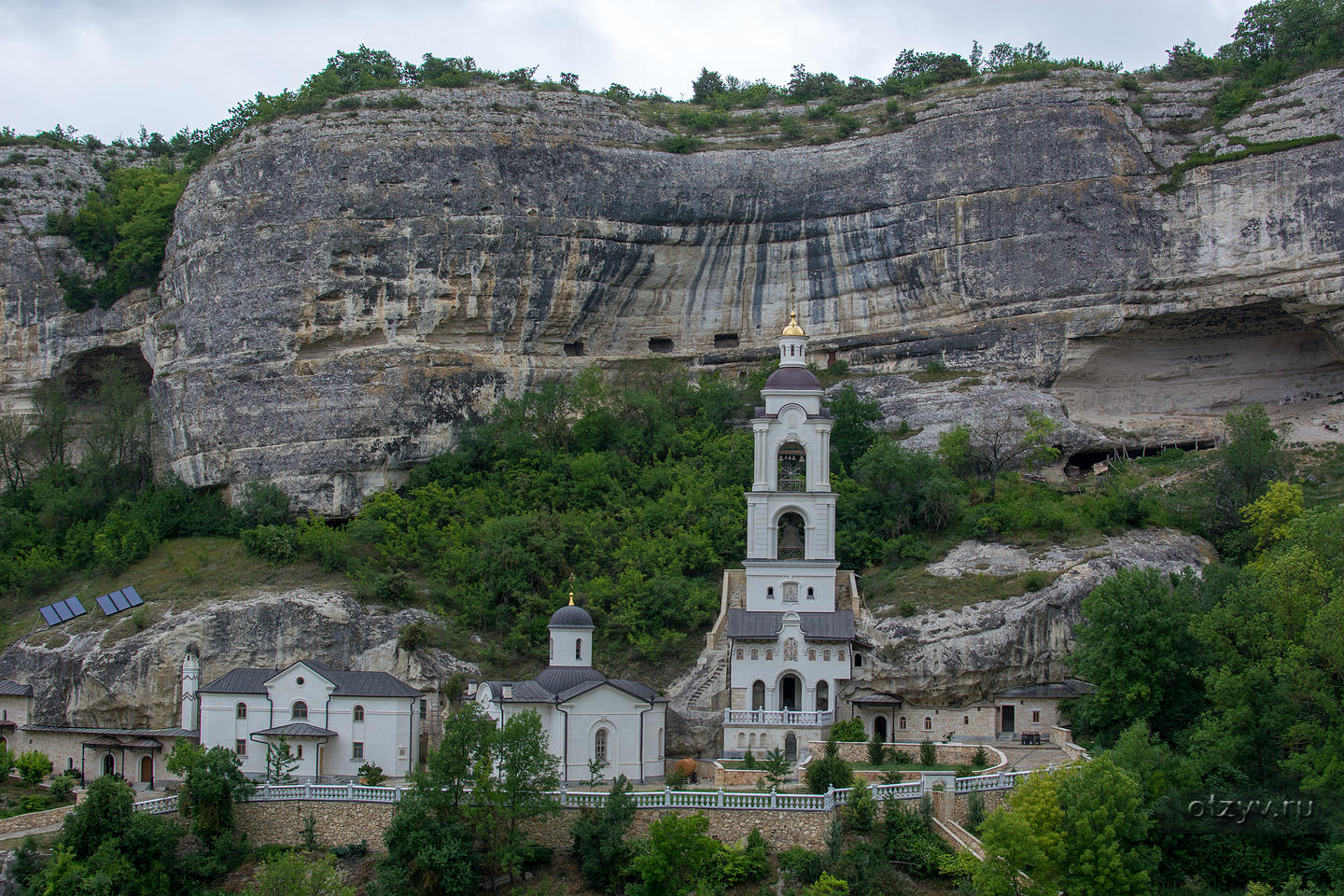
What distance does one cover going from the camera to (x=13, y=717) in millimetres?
46031

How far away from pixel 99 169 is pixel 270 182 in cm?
1403

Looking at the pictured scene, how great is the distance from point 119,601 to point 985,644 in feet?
86.0

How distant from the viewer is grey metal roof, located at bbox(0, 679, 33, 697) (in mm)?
45906

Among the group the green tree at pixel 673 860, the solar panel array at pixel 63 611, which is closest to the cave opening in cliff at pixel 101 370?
the solar panel array at pixel 63 611

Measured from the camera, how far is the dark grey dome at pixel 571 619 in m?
43.1

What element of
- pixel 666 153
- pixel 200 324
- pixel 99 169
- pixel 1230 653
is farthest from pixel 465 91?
pixel 1230 653

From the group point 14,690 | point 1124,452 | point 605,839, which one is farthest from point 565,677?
point 1124,452

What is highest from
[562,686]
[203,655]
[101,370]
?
[101,370]

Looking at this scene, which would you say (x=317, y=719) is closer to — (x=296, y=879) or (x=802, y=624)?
(x=296, y=879)

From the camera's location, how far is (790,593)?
152 feet

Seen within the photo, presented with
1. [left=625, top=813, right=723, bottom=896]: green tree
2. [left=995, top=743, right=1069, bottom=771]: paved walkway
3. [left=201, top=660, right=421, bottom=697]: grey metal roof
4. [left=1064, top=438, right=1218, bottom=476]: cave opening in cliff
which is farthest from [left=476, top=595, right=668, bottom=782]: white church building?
[left=1064, top=438, right=1218, bottom=476]: cave opening in cliff

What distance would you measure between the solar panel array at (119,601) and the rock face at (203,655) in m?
1.32

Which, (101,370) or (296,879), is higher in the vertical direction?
(101,370)

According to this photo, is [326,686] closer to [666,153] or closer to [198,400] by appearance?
[198,400]
